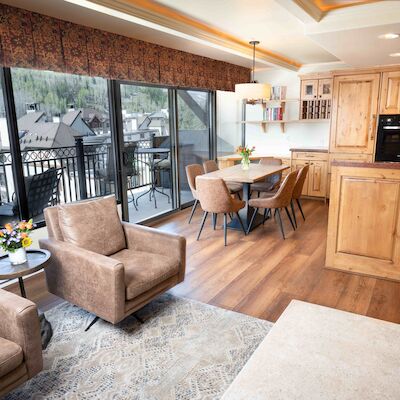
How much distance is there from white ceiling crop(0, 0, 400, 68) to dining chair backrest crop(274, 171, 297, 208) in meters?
1.58

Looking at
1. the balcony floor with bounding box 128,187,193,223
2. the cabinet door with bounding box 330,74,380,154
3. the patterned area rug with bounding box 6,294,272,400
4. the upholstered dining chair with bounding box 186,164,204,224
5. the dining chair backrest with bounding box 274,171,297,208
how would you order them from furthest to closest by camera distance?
the cabinet door with bounding box 330,74,380,154 → the balcony floor with bounding box 128,187,193,223 → the upholstered dining chair with bounding box 186,164,204,224 → the dining chair backrest with bounding box 274,171,297,208 → the patterned area rug with bounding box 6,294,272,400

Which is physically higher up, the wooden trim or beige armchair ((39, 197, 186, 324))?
A: the wooden trim

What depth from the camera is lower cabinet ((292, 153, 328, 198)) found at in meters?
6.39

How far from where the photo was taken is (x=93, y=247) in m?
2.97

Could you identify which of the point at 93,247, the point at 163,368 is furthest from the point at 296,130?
the point at 163,368

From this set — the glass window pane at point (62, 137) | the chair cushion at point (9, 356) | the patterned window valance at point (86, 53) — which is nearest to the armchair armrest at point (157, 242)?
the glass window pane at point (62, 137)

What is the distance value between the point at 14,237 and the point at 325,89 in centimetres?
566

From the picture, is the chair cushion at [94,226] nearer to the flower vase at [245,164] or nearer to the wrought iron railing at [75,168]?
the wrought iron railing at [75,168]

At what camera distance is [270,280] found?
3.54 metres

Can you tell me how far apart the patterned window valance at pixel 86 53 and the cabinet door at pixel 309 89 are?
76.3 inches

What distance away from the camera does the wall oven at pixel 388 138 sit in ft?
18.8

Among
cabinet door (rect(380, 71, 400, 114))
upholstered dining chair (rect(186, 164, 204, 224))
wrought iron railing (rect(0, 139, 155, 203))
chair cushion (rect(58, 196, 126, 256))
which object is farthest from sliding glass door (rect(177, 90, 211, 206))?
chair cushion (rect(58, 196, 126, 256))

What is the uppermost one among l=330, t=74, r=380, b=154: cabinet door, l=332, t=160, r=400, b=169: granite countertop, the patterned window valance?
the patterned window valance

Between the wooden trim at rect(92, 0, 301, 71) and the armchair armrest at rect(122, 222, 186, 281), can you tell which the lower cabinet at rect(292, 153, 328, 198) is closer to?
the wooden trim at rect(92, 0, 301, 71)
